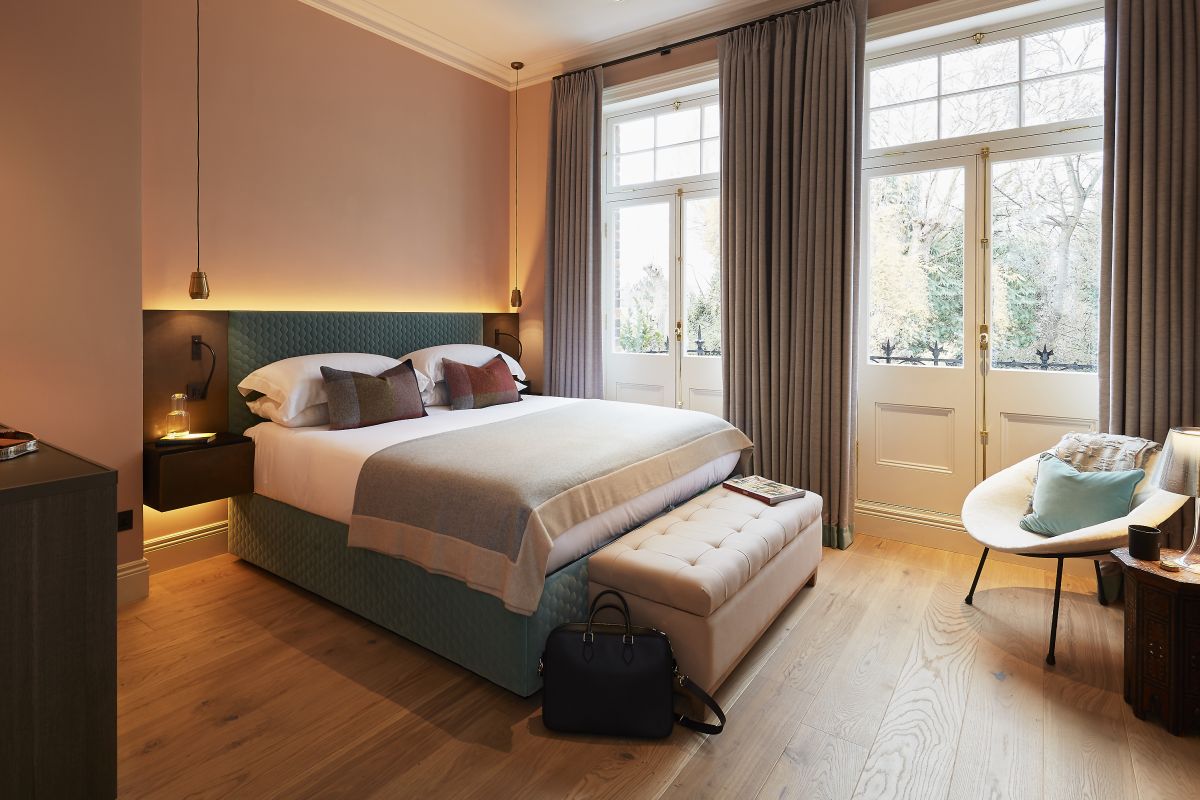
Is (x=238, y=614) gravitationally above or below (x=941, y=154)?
below

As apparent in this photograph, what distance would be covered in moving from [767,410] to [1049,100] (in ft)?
6.55

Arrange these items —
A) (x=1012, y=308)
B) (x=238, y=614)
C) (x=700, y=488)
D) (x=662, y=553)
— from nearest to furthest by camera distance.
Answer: (x=662, y=553) → (x=238, y=614) → (x=700, y=488) → (x=1012, y=308)

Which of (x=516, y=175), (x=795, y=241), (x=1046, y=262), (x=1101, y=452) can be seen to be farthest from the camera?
(x=516, y=175)

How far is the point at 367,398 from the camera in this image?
3.11 metres

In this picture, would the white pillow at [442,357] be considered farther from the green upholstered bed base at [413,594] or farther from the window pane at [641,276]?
the green upholstered bed base at [413,594]

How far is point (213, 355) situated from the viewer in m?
3.17

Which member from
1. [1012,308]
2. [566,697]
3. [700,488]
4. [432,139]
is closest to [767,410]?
[700,488]

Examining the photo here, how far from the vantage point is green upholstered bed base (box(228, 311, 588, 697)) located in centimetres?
206

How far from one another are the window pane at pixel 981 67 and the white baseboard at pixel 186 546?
4.34 m

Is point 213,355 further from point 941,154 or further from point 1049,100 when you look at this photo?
point 1049,100

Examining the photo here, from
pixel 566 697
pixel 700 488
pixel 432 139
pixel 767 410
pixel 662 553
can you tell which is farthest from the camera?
pixel 432 139

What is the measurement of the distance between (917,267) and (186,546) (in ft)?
13.0

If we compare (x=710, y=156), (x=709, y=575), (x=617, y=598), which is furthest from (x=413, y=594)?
(x=710, y=156)

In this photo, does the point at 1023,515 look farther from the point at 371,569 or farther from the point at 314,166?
the point at 314,166
